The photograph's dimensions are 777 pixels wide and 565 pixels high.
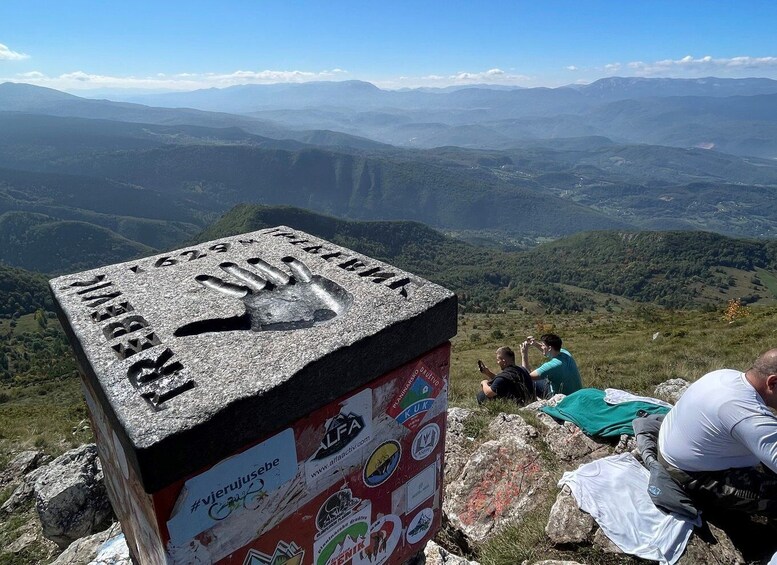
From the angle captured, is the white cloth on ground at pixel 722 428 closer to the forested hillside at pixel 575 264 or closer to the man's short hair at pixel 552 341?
the man's short hair at pixel 552 341

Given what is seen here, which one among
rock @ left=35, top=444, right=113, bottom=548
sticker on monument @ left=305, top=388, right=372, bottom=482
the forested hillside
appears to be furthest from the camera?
the forested hillside

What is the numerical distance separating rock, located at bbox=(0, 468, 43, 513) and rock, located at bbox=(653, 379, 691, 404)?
10288 millimetres

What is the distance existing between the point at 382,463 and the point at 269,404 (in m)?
1.51

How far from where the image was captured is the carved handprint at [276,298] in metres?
4.03

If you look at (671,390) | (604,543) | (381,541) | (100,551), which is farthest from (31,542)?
(671,390)

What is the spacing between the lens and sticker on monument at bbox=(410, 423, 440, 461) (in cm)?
426

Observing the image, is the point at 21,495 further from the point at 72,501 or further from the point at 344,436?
the point at 344,436

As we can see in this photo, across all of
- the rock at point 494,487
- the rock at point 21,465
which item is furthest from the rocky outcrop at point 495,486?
the rock at point 21,465

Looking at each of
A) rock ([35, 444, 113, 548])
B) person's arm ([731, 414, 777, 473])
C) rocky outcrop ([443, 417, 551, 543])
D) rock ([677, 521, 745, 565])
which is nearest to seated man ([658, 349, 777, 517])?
person's arm ([731, 414, 777, 473])

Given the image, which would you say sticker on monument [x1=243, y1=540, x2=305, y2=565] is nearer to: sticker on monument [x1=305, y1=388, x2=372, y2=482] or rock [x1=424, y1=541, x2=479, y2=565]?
sticker on monument [x1=305, y1=388, x2=372, y2=482]

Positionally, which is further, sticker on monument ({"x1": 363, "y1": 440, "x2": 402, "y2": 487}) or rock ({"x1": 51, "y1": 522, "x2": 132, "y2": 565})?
rock ({"x1": 51, "y1": 522, "x2": 132, "y2": 565})

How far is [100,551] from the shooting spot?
4.85 metres

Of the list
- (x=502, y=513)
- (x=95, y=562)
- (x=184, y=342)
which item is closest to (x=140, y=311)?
(x=184, y=342)

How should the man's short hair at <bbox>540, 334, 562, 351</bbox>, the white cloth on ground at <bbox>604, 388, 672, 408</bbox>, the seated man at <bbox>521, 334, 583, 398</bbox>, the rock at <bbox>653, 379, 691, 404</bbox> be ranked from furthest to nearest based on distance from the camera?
the seated man at <bbox>521, 334, 583, 398</bbox>
the man's short hair at <bbox>540, 334, 562, 351</bbox>
the rock at <bbox>653, 379, 691, 404</bbox>
the white cloth on ground at <bbox>604, 388, 672, 408</bbox>
